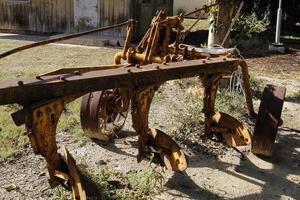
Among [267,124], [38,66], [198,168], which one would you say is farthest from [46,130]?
[38,66]

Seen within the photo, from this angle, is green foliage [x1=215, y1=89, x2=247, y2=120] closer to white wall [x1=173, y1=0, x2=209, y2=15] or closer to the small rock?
the small rock

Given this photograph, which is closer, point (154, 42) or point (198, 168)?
point (154, 42)

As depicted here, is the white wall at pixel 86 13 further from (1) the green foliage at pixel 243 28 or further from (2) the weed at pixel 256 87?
(2) the weed at pixel 256 87

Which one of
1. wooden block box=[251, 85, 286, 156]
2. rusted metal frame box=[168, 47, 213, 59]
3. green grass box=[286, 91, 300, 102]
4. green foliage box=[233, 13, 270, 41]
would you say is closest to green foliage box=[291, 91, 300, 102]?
green grass box=[286, 91, 300, 102]

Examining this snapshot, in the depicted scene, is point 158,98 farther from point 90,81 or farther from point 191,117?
point 90,81

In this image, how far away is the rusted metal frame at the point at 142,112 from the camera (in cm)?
379

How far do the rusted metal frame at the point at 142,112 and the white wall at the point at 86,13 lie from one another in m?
11.7

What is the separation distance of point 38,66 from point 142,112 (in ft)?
21.7

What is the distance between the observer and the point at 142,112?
390cm

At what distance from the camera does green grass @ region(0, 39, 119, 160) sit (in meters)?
5.19

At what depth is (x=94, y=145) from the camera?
16.8ft

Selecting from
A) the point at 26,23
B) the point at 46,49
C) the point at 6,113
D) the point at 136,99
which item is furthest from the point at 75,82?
the point at 26,23

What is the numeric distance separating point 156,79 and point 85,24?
12.1 m

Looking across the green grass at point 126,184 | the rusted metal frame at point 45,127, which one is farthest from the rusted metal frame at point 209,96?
the rusted metal frame at point 45,127
